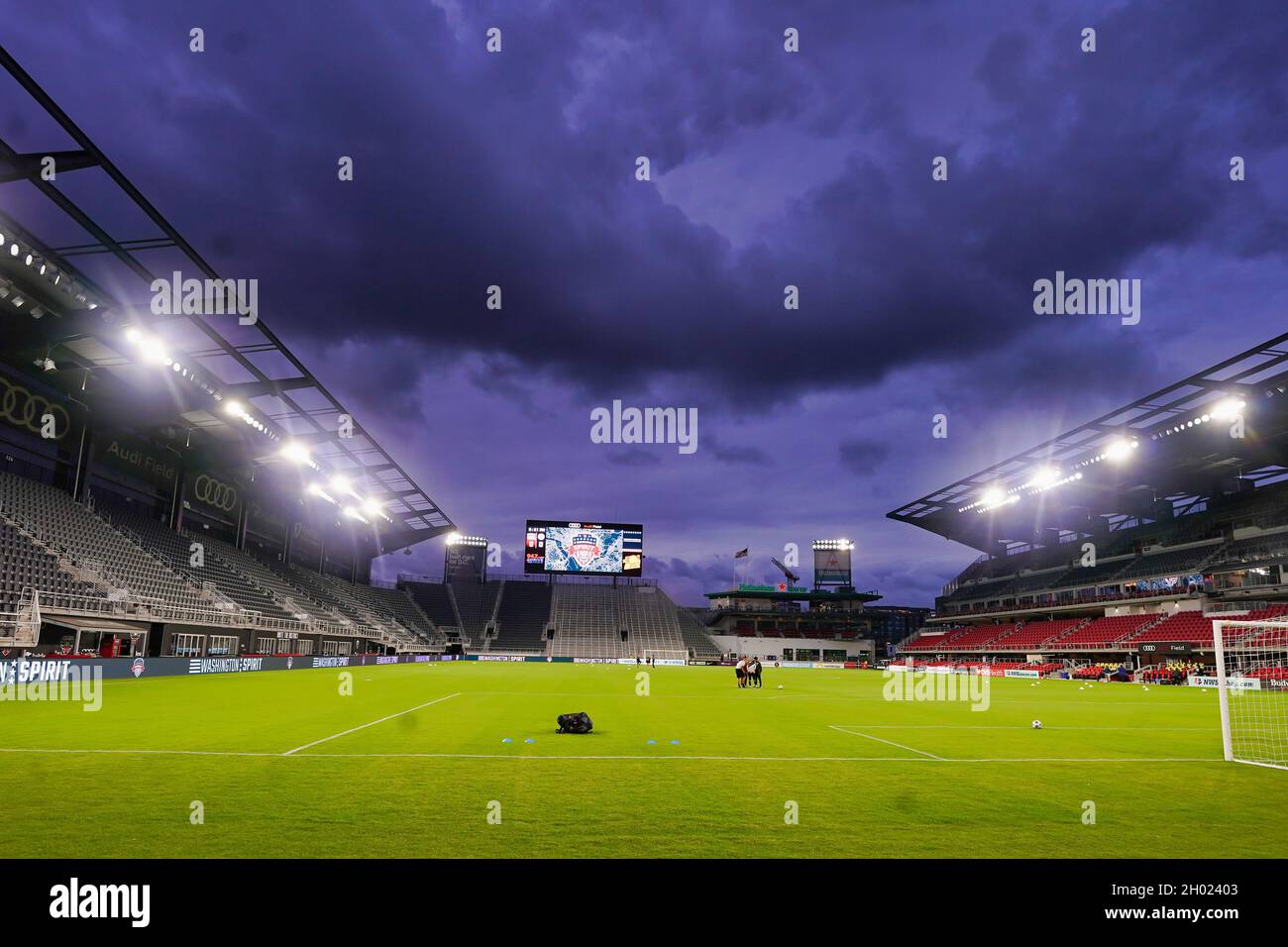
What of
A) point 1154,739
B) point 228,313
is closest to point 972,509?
point 1154,739

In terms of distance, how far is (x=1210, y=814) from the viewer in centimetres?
742

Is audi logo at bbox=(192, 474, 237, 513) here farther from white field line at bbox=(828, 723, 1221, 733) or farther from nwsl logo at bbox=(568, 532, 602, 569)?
white field line at bbox=(828, 723, 1221, 733)

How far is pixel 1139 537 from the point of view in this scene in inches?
2680

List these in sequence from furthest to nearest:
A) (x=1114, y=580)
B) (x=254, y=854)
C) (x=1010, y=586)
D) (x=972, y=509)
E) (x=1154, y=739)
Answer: (x=1010, y=586), (x=972, y=509), (x=1114, y=580), (x=1154, y=739), (x=254, y=854)

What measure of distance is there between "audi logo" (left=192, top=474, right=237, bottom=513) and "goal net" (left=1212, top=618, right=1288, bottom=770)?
5636cm

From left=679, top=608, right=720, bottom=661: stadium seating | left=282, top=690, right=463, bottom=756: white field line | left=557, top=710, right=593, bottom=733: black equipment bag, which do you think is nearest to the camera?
left=282, top=690, right=463, bottom=756: white field line

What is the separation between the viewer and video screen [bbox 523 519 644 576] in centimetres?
8356

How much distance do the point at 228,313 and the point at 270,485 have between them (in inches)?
1293

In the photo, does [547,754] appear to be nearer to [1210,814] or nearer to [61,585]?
[1210,814]

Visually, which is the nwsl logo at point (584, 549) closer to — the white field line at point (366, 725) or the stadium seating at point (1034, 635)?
the stadium seating at point (1034, 635)

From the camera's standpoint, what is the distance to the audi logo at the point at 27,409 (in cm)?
3338

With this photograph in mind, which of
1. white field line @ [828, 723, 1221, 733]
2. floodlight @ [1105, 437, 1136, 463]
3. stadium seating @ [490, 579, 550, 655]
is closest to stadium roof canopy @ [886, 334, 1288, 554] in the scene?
floodlight @ [1105, 437, 1136, 463]

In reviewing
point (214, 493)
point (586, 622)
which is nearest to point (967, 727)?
point (214, 493)

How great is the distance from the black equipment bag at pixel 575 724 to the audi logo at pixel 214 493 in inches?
1863
